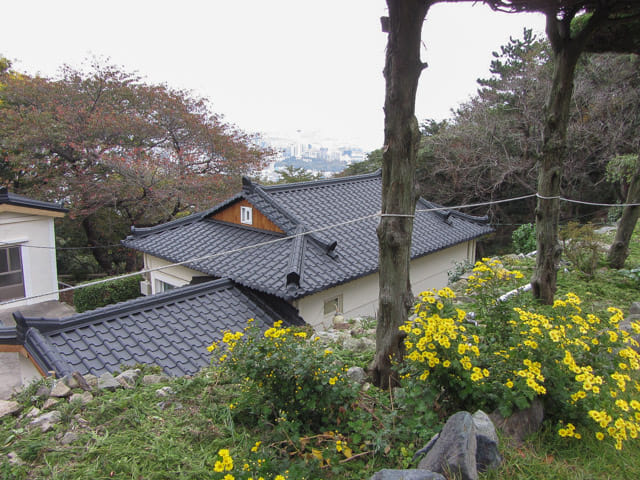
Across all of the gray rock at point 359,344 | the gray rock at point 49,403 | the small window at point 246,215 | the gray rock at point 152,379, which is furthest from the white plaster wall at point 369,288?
the gray rock at point 49,403

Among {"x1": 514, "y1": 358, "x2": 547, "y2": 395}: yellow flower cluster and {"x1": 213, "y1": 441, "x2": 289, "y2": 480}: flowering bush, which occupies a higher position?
{"x1": 514, "y1": 358, "x2": 547, "y2": 395}: yellow flower cluster

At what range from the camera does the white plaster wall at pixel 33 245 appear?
1188 cm

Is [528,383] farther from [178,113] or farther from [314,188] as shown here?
[178,113]

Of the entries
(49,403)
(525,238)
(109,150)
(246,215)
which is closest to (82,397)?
(49,403)

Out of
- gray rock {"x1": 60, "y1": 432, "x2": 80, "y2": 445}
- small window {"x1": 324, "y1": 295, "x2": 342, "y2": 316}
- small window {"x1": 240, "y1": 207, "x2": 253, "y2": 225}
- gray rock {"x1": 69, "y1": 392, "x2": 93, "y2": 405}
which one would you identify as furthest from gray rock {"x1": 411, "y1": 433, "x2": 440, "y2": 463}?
small window {"x1": 240, "y1": 207, "x2": 253, "y2": 225}

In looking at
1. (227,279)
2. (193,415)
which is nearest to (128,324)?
(227,279)

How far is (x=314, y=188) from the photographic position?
10.3m

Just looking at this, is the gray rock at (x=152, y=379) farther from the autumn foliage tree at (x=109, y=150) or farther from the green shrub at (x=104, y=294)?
the autumn foliage tree at (x=109, y=150)

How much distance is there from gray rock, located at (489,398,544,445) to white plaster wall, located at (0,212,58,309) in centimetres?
1321

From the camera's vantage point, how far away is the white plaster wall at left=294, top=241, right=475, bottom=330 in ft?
23.9

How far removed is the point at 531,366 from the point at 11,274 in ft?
46.3

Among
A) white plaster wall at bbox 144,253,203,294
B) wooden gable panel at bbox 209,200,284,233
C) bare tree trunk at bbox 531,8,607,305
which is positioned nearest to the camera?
bare tree trunk at bbox 531,8,607,305

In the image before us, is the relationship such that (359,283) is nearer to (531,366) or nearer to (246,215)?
(246,215)

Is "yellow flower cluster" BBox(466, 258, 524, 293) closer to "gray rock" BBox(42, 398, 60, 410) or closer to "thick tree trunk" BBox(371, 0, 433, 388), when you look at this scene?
"thick tree trunk" BBox(371, 0, 433, 388)
